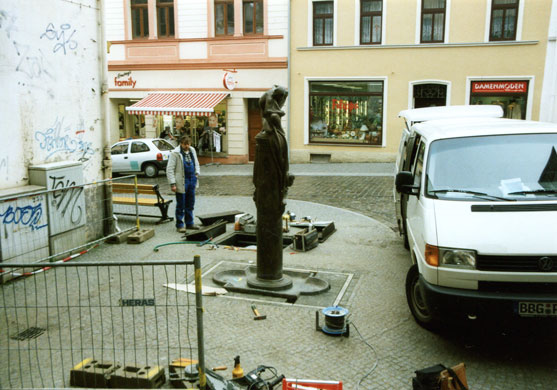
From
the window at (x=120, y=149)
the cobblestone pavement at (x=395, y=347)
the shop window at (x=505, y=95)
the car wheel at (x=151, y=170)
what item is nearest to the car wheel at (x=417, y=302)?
the cobblestone pavement at (x=395, y=347)

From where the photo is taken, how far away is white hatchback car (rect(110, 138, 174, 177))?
19.6 meters

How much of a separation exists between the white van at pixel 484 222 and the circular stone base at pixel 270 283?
164 cm

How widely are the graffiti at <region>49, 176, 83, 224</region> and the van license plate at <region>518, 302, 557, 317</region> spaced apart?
262 inches

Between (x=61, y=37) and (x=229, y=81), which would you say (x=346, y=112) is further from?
(x=61, y=37)

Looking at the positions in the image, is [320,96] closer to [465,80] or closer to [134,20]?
[465,80]

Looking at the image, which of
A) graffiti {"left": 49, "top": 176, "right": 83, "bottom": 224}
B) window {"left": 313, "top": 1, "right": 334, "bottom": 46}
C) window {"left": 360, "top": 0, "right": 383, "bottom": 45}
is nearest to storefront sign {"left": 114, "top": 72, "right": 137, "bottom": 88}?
window {"left": 313, "top": 1, "right": 334, "bottom": 46}

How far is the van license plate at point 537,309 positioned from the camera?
4539 millimetres

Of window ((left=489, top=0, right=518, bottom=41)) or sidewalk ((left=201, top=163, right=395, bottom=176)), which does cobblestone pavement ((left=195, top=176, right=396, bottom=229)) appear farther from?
window ((left=489, top=0, right=518, bottom=41))

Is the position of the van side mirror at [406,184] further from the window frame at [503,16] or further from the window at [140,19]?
the window at [140,19]

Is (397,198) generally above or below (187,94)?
below

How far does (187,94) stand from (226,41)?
2.89m

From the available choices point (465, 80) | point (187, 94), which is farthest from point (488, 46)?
point (187, 94)

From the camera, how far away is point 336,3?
21266 millimetres

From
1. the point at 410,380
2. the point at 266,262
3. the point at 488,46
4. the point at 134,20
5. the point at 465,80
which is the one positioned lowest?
the point at 410,380
